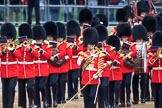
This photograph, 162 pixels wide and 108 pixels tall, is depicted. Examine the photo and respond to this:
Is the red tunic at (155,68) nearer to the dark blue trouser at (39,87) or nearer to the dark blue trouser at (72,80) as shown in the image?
the dark blue trouser at (39,87)

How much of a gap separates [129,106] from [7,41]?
2965mm

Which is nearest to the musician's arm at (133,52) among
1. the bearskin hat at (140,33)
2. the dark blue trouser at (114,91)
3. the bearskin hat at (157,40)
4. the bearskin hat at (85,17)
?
the dark blue trouser at (114,91)

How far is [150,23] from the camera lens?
19656 millimetres

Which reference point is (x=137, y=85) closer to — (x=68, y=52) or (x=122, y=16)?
(x=68, y=52)

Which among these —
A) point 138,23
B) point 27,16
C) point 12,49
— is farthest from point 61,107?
point 27,16

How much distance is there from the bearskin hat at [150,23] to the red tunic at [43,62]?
116 inches

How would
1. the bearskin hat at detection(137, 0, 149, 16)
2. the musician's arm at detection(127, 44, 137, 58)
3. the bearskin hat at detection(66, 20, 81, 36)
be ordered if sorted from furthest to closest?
the bearskin hat at detection(137, 0, 149, 16), the bearskin hat at detection(66, 20, 81, 36), the musician's arm at detection(127, 44, 137, 58)

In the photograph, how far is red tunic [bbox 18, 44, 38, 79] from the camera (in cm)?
1708

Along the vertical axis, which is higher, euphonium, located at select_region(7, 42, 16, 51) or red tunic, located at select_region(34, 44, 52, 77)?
euphonium, located at select_region(7, 42, 16, 51)

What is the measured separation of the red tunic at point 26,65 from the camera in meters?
17.1

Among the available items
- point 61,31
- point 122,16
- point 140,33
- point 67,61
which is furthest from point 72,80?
point 122,16

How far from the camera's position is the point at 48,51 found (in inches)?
687

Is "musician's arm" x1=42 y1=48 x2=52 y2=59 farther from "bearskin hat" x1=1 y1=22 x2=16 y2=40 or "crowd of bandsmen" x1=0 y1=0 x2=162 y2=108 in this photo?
"bearskin hat" x1=1 y1=22 x2=16 y2=40

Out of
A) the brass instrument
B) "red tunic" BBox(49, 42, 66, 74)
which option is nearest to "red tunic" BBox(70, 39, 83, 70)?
"red tunic" BBox(49, 42, 66, 74)
